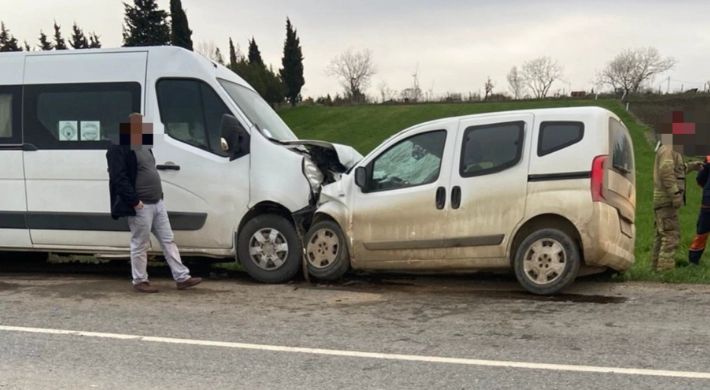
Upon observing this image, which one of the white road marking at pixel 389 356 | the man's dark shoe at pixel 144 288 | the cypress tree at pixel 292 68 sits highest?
the cypress tree at pixel 292 68

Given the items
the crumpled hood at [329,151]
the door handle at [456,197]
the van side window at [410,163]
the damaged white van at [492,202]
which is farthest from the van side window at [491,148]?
the crumpled hood at [329,151]

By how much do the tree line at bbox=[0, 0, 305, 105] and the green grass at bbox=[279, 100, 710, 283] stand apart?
409cm

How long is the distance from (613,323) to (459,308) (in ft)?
4.30

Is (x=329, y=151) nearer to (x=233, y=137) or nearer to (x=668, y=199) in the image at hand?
(x=233, y=137)

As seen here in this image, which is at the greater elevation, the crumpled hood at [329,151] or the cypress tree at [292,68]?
the cypress tree at [292,68]

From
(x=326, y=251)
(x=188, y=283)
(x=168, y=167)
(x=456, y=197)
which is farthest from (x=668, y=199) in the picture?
(x=168, y=167)

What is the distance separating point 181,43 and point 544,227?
5110 cm

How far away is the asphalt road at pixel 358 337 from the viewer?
385 cm

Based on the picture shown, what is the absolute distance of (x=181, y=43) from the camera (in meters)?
52.2

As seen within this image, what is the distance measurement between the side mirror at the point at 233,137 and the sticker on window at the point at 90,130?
1544 mm

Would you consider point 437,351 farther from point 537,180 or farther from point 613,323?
point 537,180

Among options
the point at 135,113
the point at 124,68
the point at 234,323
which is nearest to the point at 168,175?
the point at 135,113

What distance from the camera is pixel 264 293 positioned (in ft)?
20.8

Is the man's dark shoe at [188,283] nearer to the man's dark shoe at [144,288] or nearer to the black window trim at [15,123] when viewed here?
the man's dark shoe at [144,288]
